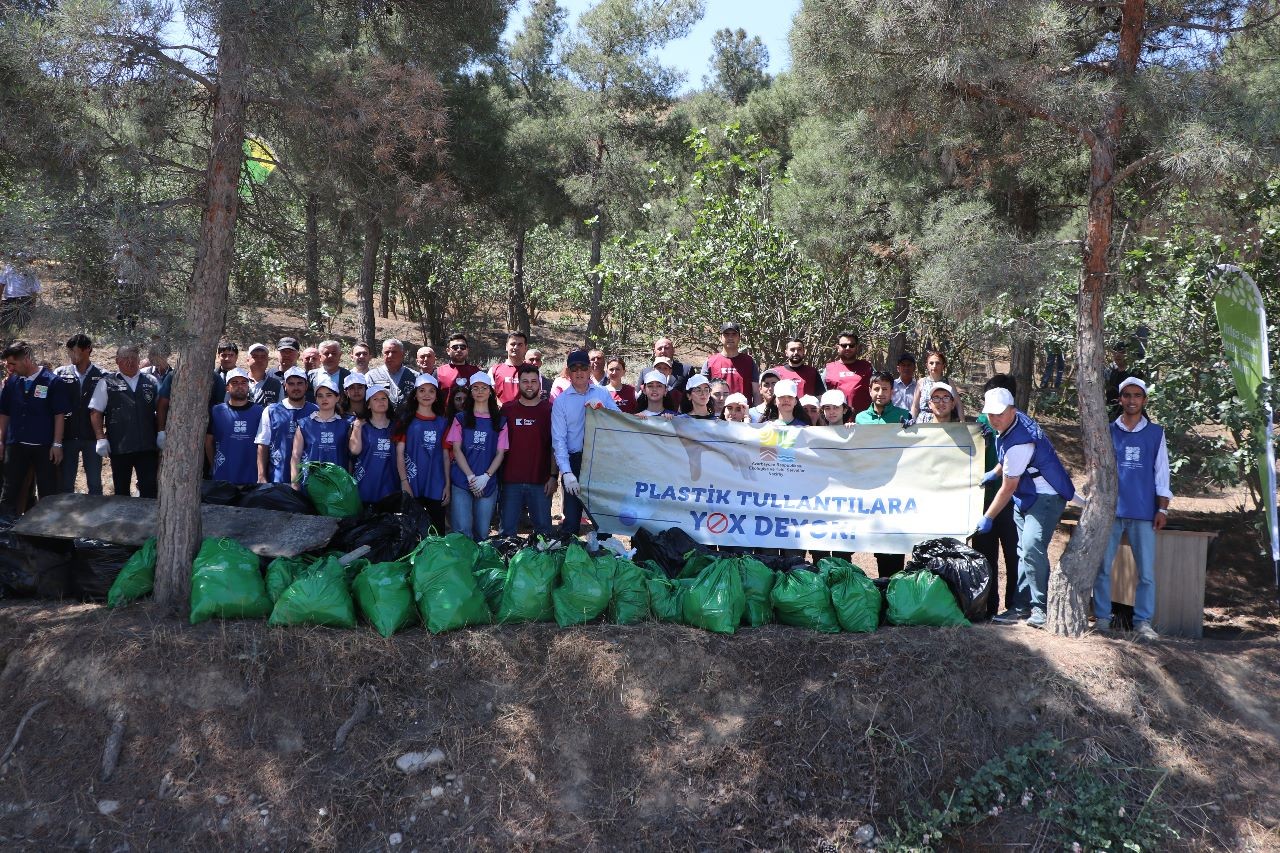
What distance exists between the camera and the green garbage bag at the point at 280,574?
17.8 ft

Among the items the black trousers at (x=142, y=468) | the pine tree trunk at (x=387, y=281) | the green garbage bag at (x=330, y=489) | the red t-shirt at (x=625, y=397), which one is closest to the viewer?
the green garbage bag at (x=330, y=489)

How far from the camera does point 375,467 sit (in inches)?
262

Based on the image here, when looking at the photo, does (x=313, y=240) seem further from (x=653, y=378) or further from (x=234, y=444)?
(x=653, y=378)

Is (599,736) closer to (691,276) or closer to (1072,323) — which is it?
(1072,323)

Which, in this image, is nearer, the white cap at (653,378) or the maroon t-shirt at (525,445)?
the maroon t-shirt at (525,445)

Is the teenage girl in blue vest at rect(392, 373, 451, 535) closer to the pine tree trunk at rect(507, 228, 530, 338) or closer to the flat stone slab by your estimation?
the flat stone slab

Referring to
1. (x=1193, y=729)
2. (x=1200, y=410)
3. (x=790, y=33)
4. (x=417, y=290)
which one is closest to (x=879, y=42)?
(x=790, y=33)

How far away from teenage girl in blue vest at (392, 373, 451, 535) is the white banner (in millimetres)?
1023

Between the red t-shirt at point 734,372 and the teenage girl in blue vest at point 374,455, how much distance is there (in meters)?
2.80

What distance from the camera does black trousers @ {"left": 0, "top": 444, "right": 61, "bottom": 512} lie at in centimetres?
745

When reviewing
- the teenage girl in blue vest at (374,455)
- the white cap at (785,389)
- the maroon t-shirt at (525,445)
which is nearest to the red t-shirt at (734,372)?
the white cap at (785,389)

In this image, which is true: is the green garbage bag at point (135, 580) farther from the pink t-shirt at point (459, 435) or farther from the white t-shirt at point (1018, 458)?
the white t-shirt at point (1018, 458)

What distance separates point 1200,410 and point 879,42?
145 inches

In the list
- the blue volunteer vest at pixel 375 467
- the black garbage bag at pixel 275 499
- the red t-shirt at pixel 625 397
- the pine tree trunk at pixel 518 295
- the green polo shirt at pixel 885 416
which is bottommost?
the black garbage bag at pixel 275 499
